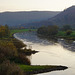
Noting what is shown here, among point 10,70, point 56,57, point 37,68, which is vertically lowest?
point 56,57

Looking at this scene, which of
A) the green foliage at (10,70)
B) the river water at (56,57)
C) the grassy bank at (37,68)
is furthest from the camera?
the river water at (56,57)

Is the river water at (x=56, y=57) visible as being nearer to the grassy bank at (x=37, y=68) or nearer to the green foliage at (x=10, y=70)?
the grassy bank at (x=37, y=68)

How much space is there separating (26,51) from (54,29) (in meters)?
106

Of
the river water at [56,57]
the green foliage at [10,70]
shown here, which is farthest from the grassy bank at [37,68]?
the green foliage at [10,70]

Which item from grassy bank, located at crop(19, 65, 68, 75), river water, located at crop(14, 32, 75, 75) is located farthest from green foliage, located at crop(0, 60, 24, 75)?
river water, located at crop(14, 32, 75, 75)

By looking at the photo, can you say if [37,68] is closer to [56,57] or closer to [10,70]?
[10,70]

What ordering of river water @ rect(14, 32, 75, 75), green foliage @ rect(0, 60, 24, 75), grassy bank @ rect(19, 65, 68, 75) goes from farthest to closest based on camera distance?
river water @ rect(14, 32, 75, 75) → grassy bank @ rect(19, 65, 68, 75) → green foliage @ rect(0, 60, 24, 75)

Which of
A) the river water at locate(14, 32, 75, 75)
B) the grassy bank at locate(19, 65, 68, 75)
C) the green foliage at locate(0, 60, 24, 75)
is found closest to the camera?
the green foliage at locate(0, 60, 24, 75)

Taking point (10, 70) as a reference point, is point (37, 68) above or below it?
below

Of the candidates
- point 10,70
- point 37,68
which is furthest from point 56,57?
point 10,70

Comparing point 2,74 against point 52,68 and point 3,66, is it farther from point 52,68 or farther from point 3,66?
point 52,68

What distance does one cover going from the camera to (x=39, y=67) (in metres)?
44.2

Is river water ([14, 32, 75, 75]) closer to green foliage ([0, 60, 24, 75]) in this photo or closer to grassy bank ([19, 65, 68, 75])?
grassy bank ([19, 65, 68, 75])

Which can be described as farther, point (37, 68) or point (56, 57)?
point (56, 57)
